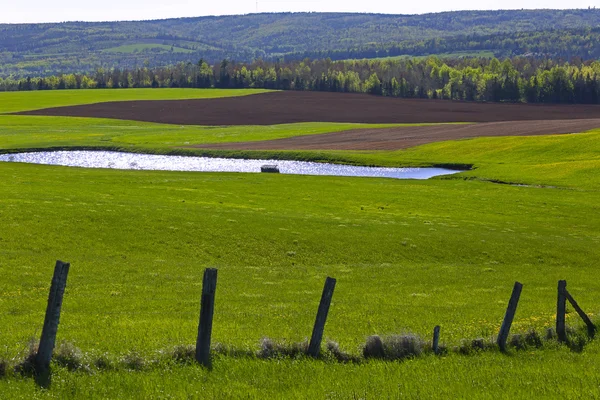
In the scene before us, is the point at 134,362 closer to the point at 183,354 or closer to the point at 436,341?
the point at 183,354

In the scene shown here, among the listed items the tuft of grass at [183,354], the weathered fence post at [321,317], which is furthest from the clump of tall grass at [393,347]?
the tuft of grass at [183,354]

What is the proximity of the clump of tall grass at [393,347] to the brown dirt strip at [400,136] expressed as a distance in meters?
101

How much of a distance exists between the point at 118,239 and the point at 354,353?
24371 mm

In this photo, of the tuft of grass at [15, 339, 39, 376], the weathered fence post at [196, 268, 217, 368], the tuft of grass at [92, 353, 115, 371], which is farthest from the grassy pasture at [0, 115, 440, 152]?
the tuft of grass at [15, 339, 39, 376]

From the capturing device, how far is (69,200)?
52469mm

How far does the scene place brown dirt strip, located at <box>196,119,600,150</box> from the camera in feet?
404

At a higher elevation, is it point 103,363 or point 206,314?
point 206,314

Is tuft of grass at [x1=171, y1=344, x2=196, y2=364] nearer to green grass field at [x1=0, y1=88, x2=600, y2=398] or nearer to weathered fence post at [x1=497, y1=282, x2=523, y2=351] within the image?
green grass field at [x1=0, y1=88, x2=600, y2=398]

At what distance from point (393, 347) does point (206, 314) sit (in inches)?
211

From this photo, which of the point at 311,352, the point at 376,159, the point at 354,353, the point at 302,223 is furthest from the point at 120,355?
the point at 376,159

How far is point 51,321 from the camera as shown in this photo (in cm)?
1518

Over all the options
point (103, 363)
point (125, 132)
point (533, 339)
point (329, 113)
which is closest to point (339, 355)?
point (103, 363)

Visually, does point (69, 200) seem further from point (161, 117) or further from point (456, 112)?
point (456, 112)

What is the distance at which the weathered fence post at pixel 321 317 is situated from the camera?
1741 centimetres
